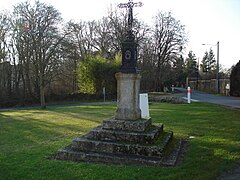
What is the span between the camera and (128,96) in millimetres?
6820

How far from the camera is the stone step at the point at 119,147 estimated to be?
19.2 feet

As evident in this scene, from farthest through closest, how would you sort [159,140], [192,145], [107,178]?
1. [192,145]
2. [159,140]
3. [107,178]

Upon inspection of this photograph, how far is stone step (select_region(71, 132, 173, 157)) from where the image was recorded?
5848 mm

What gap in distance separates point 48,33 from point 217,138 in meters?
24.6

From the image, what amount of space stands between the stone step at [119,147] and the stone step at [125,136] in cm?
19

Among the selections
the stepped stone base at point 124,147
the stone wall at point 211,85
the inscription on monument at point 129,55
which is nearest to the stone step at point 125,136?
the stepped stone base at point 124,147

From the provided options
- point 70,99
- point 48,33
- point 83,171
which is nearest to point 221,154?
point 83,171

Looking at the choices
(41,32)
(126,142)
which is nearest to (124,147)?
(126,142)

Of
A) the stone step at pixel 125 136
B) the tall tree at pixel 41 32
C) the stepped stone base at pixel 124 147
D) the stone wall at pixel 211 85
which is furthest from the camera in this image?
the stone wall at pixel 211 85

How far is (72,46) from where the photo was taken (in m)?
31.2

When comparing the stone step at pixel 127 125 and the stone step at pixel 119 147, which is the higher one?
the stone step at pixel 127 125

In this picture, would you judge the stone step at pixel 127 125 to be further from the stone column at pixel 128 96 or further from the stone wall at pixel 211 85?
the stone wall at pixel 211 85

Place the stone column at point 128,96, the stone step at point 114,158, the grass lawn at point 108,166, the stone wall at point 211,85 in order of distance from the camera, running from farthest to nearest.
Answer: the stone wall at point 211,85
the stone column at point 128,96
the stone step at point 114,158
the grass lawn at point 108,166

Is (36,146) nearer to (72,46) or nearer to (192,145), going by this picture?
(192,145)
